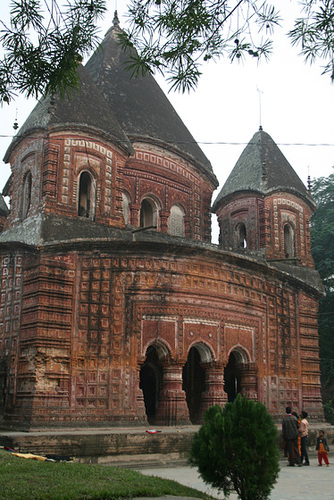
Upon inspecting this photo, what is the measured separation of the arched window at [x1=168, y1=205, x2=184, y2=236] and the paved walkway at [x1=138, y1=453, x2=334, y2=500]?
23.9 feet

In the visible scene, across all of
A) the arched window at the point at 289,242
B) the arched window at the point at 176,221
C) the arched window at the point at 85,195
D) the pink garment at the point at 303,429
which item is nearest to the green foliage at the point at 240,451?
the pink garment at the point at 303,429

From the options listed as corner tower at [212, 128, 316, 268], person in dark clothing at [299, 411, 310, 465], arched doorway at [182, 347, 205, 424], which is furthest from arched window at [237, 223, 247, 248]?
person in dark clothing at [299, 411, 310, 465]

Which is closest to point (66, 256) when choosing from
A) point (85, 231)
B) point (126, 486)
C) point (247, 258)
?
point (85, 231)

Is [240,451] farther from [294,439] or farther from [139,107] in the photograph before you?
[139,107]

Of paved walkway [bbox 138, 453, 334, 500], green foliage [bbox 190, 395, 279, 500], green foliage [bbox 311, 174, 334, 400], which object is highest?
green foliage [bbox 311, 174, 334, 400]

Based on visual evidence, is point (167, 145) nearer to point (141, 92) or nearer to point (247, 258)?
point (141, 92)

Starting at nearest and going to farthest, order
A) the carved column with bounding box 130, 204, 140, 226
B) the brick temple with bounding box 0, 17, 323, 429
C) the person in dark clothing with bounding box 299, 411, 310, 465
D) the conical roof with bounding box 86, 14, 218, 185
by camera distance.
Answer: the person in dark clothing with bounding box 299, 411, 310, 465 → the brick temple with bounding box 0, 17, 323, 429 → the carved column with bounding box 130, 204, 140, 226 → the conical roof with bounding box 86, 14, 218, 185

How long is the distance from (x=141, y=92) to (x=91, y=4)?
490 inches

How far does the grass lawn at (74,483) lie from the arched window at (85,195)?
23.4 feet

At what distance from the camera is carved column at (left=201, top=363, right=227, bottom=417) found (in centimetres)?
A: 1348

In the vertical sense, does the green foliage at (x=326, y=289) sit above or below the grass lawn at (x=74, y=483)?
above

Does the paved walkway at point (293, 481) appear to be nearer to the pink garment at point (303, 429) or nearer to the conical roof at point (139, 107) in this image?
the pink garment at point (303, 429)

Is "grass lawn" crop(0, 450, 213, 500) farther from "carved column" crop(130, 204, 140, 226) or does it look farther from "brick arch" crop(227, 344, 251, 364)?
"carved column" crop(130, 204, 140, 226)

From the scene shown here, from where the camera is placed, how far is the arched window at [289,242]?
17281 millimetres
